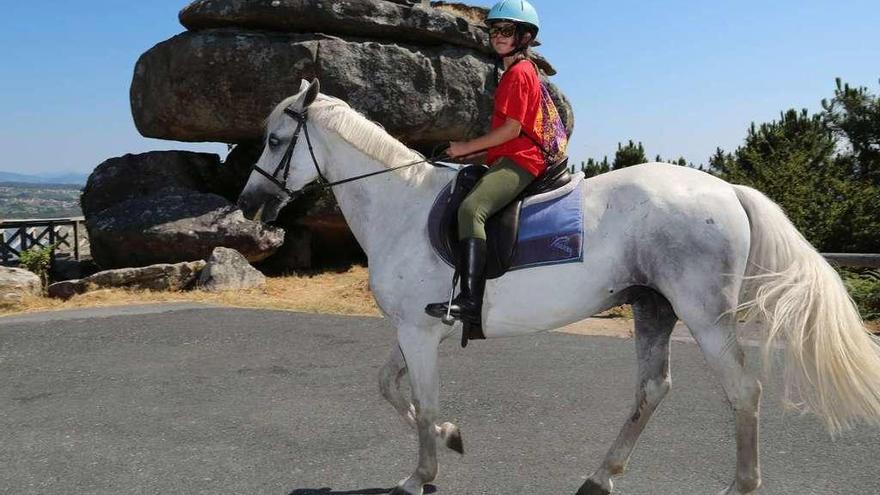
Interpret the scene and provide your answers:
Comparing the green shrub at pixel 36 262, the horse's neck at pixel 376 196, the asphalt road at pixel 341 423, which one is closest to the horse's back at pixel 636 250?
the horse's neck at pixel 376 196

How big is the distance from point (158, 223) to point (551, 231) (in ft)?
35.8

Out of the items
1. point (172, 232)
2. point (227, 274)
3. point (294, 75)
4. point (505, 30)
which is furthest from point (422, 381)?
point (294, 75)

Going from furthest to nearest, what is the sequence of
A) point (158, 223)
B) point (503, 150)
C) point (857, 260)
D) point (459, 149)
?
point (158, 223)
point (857, 260)
point (459, 149)
point (503, 150)

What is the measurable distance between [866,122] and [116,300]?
16880 mm

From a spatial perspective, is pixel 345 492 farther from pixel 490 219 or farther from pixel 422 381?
pixel 490 219

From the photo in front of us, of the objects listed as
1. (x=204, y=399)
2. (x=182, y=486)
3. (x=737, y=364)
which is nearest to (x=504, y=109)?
(x=737, y=364)

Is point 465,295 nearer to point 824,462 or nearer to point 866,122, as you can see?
point 824,462

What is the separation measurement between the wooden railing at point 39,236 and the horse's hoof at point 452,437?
538 inches

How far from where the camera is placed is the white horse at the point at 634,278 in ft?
11.6

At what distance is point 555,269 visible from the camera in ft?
12.6

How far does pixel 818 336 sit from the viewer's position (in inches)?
138

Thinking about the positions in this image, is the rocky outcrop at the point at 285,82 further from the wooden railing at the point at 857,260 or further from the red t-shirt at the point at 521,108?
the red t-shirt at the point at 521,108

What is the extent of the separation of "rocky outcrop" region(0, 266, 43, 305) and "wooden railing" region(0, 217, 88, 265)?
10.9ft

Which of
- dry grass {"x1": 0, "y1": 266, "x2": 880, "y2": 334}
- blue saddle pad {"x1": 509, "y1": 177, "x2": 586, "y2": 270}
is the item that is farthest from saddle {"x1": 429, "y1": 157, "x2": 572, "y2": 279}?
dry grass {"x1": 0, "y1": 266, "x2": 880, "y2": 334}
